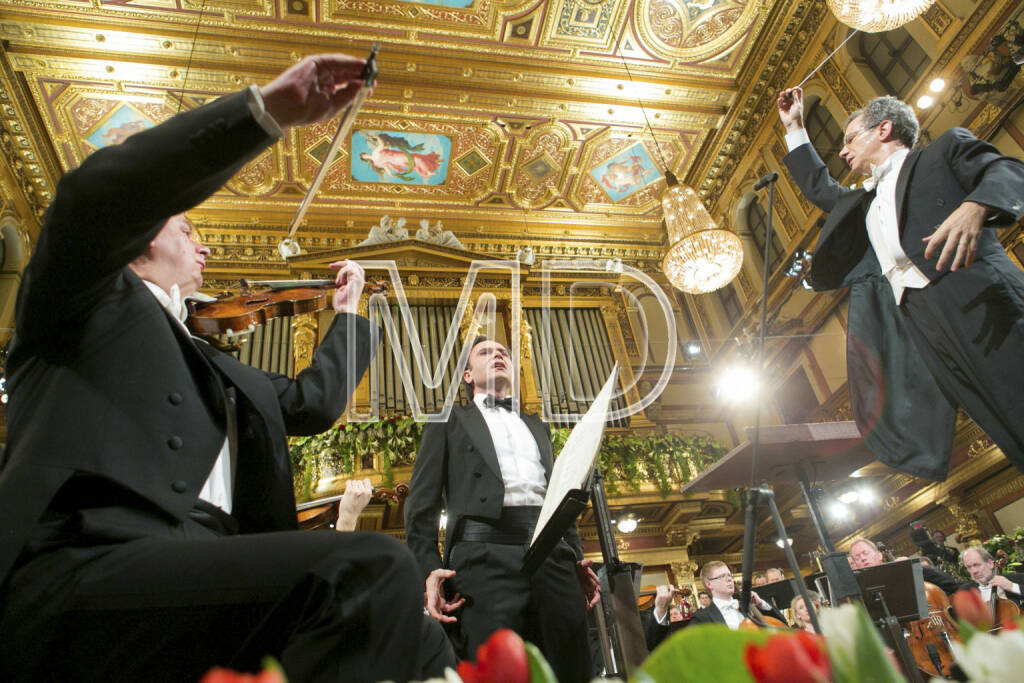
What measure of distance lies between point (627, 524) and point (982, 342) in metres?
5.98

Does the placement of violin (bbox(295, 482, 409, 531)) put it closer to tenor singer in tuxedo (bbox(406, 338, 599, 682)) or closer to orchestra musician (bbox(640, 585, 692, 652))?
tenor singer in tuxedo (bbox(406, 338, 599, 682))

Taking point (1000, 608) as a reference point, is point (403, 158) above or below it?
above

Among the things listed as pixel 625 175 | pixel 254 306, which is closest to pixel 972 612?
pixel 254 306

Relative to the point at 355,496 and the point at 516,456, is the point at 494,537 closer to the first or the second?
the point at 516,456

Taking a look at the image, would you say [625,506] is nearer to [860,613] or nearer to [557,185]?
[557,185]

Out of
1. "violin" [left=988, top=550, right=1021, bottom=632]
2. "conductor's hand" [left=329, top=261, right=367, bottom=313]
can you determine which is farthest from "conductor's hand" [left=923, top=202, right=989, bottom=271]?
"violin" [left=988, top=550, right=1021, bottom=632]

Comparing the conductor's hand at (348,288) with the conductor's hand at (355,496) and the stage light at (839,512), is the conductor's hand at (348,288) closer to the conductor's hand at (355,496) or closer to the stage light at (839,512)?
the conductor's hand at (355,496)

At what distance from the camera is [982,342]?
2.23 metres

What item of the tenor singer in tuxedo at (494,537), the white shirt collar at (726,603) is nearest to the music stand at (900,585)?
the white shirt collar at (726,603)

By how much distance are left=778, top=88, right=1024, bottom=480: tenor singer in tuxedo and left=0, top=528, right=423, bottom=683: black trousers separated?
209 cm

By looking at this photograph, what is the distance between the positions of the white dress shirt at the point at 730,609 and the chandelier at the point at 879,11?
493 cm

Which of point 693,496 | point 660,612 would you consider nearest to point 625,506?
point 693,496

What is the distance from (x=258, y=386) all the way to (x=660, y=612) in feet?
14.2

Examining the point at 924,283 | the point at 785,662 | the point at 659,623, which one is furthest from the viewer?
the point at 659,623
